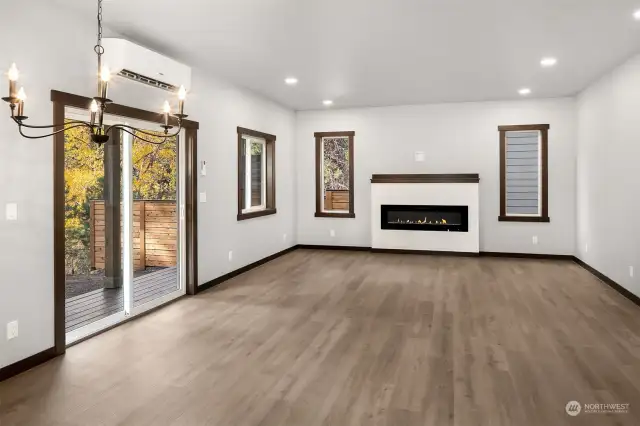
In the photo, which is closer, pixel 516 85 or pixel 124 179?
pixel 124 179

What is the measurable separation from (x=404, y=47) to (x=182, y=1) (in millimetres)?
2293

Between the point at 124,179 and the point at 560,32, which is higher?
the point at 560,32

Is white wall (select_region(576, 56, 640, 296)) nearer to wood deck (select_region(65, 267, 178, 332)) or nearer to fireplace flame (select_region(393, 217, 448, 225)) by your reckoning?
fireplace flame (select_region(393, 217, 448, 225))

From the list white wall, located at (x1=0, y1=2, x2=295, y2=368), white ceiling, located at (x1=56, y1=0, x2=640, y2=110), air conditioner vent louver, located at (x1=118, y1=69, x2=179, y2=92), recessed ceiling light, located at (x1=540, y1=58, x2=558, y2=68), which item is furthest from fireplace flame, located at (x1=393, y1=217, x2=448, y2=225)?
white wall, located at (x1=0, y1=2, x2=295, y2=368)

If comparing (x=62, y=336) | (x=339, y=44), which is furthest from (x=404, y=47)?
(x=62, y=336)

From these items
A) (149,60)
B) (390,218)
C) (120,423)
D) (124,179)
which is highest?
(149,60)

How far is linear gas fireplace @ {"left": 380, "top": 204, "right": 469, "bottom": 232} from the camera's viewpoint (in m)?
8.11

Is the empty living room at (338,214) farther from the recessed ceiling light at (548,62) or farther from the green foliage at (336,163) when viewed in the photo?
the green foliage at (336,163)

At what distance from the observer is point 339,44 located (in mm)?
4656

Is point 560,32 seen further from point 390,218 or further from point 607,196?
point 390,218

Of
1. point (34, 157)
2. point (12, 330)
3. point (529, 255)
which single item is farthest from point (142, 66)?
point (529, 255)

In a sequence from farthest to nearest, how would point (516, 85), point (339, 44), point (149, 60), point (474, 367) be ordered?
point (516, 85)
point (339, 44)
point (149, 60)
point (474, 367)

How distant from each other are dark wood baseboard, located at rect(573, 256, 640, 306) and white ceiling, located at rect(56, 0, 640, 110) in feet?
8.66

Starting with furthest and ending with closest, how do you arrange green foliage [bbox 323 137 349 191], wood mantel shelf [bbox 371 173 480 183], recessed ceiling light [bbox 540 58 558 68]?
green foliage [bbox 323 137 349 191], wood mantel shelf [bbox 371 173 480 183], recessed ceiling light [bbox 540 58 558 68]
